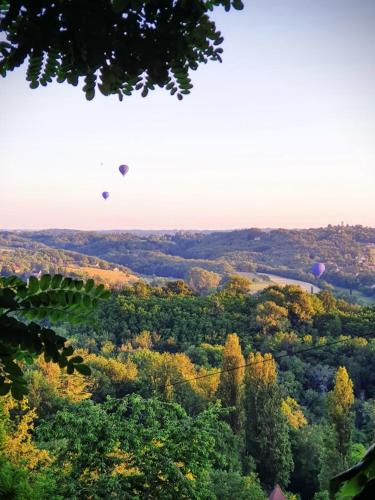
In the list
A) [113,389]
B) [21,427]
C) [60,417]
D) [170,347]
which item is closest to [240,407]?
[113,389]

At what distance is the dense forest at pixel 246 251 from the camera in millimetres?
79688

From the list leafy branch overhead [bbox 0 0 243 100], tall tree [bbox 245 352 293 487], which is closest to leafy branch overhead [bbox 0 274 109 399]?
leafy branch overhead [bbox 0 0 243 100]

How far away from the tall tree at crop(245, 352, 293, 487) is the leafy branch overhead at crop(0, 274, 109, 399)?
18.3m

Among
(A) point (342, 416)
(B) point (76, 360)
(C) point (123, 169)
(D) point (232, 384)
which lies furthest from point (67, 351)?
(C) point (123, 169)

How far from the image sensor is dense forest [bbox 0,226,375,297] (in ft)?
261

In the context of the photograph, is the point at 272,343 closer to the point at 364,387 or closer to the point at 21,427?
the point at 364,387

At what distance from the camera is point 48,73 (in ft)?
5.67

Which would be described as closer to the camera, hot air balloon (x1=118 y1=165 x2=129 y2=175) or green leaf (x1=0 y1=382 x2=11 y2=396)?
green leaf (x1=0 y1=382 x2=11 y2=396)

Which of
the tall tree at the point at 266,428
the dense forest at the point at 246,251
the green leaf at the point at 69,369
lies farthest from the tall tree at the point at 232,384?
the dense forest at the point at 246,251

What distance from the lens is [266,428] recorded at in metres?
19.8

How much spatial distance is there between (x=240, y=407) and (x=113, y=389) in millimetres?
6170

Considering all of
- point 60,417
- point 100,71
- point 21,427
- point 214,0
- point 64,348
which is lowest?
point 21,427

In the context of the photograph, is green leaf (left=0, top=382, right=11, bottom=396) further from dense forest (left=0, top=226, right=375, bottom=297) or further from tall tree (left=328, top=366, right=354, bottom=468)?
dense forest (left=0, top=226, right=375, bottom=297)

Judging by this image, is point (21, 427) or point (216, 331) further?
point (216, 331)
